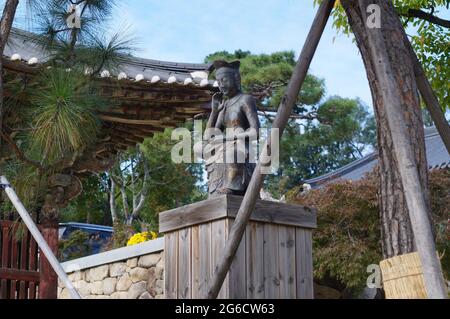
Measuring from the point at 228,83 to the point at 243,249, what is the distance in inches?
44.0

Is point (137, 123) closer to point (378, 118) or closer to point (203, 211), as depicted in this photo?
point (203, 211)

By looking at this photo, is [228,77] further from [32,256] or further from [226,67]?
[32,256]

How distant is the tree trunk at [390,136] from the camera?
4293mm

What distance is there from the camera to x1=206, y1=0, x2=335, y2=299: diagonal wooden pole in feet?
13.9

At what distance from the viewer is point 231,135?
516 cm

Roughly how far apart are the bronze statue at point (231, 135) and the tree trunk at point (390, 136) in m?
0.90

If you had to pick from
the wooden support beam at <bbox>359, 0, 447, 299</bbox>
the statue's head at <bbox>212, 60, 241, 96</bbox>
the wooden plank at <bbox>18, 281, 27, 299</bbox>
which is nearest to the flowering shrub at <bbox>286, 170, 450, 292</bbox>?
the wooden plank at <bbox>18, 281, 27, 299</bbox>

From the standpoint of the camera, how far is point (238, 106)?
205 inches

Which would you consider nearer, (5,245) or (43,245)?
(43,245)

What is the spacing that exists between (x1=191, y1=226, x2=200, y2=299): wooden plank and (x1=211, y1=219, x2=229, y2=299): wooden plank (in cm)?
14

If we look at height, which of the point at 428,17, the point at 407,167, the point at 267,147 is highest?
the point at 428,17

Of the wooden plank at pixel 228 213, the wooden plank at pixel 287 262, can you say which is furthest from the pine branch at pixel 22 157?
the wooden plank at pixel 287 262

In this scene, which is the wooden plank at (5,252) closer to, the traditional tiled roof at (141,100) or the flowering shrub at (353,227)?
the traditional tiled roof at (141,100)

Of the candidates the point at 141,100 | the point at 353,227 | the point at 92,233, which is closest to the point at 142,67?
the point at 141,100
